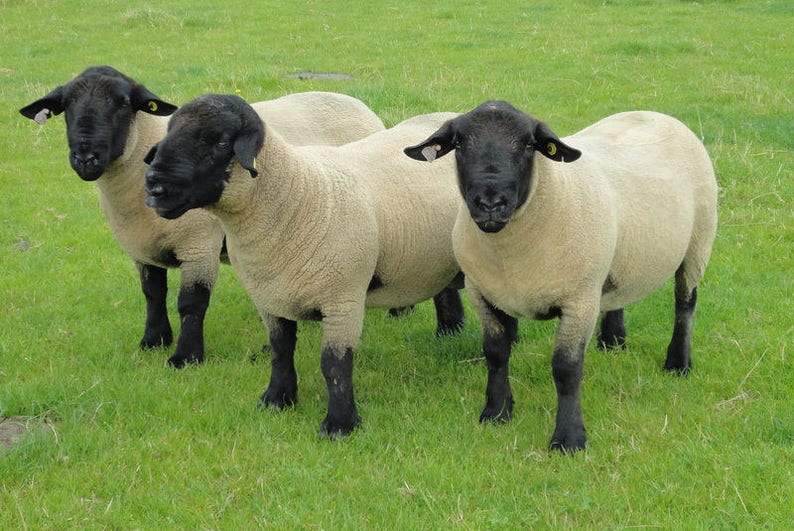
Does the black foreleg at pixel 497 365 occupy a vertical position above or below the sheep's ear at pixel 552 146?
below

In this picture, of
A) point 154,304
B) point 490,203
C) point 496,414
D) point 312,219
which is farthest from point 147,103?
point 496,414

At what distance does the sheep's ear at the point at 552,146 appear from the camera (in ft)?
15.5

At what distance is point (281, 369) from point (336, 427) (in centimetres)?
63

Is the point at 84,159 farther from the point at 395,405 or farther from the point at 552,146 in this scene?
the point at 552,146

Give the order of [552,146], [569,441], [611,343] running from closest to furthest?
1. [552,146]
2. [569,441]
3. [611,343]

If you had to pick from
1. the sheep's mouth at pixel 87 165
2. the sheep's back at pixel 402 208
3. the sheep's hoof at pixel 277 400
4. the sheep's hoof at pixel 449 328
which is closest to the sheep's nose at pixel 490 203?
the sheep's back at pixel 402 208

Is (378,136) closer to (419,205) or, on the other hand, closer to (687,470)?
(419,205)

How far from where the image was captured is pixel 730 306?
23.1 feet

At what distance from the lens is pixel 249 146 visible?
4965 millimetres

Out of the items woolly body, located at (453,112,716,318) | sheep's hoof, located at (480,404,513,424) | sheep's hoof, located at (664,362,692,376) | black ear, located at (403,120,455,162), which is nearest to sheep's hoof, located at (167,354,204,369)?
sheep's hoof, located at (480,404,513,424)

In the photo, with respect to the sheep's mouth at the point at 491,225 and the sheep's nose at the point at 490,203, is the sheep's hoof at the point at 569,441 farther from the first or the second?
the sheep's nose at the point at 490,203

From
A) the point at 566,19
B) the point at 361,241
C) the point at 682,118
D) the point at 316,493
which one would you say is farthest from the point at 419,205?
the point at 566,19

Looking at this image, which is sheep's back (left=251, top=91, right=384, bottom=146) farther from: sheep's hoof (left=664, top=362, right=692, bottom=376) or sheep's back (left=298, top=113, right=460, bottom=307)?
sheep's hoof (left=664, top=362, right=692, bottom=376)

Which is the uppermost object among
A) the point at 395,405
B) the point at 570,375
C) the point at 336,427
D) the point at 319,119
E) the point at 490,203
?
the point at 490,203
